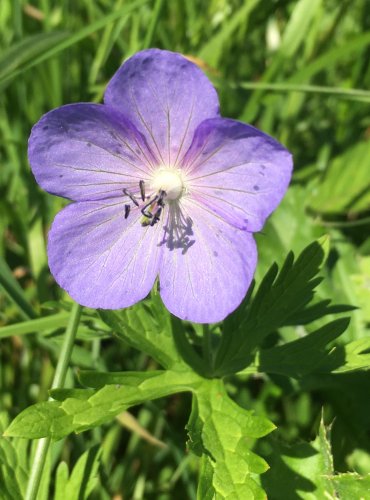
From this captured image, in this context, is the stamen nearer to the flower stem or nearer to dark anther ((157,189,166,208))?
dark anther ((157,189,166,208))

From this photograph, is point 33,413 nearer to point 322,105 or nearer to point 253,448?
point 253,448

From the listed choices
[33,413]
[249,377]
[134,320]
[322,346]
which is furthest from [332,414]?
[33,413]

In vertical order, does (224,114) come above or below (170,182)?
above

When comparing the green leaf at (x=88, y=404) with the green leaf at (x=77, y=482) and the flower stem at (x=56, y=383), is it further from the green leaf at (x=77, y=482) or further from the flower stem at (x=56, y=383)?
the green leaf at (x=77, y=482)

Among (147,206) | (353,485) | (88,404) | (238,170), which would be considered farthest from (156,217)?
(353,485)

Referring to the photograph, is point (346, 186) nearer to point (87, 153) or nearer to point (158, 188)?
point (158, 188)

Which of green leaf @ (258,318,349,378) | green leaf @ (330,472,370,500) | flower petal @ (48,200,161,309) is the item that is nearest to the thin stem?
green leaf @ (258,318,349,378)
